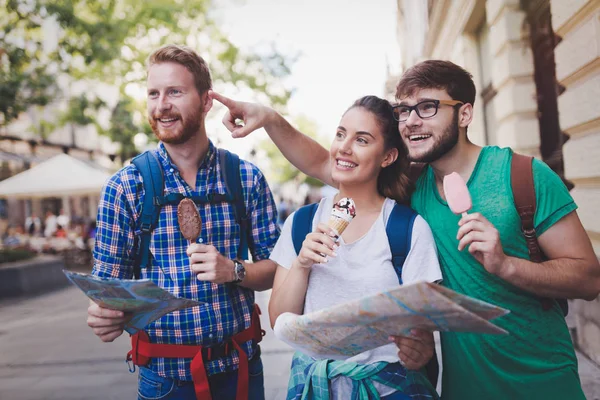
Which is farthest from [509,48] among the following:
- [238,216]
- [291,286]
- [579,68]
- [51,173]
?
[51,173]

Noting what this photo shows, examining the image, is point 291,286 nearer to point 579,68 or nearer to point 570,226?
point 570,226

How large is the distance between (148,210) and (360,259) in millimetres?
1002

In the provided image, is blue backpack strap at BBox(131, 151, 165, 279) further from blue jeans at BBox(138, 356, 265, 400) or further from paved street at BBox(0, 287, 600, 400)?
paved street at BBox(0, 287, 600, 400)

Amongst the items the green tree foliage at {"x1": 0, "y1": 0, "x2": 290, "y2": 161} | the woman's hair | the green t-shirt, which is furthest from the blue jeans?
the green tree foliage at {"x1": 0, "y1": 0, "x2": 290, "y2": 161}

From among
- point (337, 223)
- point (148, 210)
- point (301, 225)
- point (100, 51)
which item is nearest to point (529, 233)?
point (337, 223)

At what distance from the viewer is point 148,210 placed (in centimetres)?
234

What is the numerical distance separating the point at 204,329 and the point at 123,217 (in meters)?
0.62

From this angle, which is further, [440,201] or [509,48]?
[509,48]

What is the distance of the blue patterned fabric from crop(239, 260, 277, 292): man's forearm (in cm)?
62

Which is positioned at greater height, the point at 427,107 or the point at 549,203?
the point at 427,107

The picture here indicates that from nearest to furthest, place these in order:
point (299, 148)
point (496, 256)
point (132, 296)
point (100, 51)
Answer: point (496, 256) < point (132, 296) < point (299, 148) < point (100, 51)

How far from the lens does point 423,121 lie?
6.99ft

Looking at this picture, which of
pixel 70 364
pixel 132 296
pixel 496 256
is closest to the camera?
pixel 496 256

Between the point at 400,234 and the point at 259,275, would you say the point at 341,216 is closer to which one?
the point at 400,234
